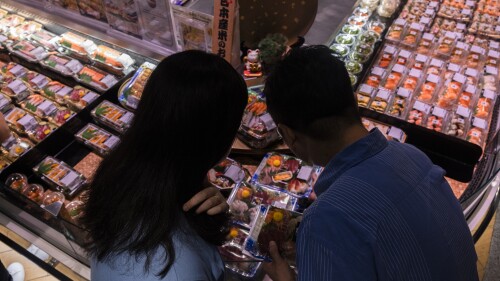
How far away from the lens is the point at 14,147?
3.00 m

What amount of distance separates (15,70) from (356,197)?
139 inches

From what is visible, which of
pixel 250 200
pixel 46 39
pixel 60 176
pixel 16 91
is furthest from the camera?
pixel 46 39

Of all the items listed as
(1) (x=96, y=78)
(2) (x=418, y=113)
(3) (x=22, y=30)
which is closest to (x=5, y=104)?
(1) (x=96, y=78)

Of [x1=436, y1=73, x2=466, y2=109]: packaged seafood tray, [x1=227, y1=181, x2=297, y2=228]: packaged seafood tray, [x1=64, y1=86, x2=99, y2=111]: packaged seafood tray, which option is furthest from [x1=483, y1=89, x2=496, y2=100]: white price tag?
[x1=64, y1=86, x2=99, y2=111]: packaged seafood tray

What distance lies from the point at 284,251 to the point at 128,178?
3.40ft

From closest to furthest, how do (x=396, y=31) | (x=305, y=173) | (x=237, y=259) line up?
(x=237, y=259) < (x=305, y=173) < (x=396, y=31)

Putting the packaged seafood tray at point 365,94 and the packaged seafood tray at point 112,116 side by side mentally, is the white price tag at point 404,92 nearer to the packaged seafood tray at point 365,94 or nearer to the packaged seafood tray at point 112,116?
the packaged seafood tray at point 365,94

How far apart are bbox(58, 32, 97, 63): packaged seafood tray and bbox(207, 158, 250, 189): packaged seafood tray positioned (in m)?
1.88

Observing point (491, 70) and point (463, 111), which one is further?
point (491, 70)

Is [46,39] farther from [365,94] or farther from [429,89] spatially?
[429,89]

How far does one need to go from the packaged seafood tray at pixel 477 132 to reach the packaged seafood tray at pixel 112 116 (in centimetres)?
271

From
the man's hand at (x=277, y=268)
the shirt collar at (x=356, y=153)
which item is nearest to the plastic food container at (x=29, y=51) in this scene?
the man's hand at (x=277, y=268)

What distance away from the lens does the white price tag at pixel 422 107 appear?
3.21m

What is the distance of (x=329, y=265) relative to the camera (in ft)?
4.47
